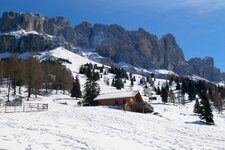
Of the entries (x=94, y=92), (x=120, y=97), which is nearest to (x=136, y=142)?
(x=120, y=97)

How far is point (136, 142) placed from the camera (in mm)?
22141

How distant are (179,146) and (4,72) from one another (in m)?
77.0

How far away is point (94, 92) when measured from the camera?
81375 millimetres

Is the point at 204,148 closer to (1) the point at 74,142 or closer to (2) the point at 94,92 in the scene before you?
(1) the point at 74,142

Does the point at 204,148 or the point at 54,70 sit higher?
the point at 54,70

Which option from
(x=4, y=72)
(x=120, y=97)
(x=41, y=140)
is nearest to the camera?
(x=41, y=140)

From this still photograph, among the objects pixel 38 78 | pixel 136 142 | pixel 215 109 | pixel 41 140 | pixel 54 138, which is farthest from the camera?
pixel 215 109

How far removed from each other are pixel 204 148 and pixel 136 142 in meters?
4.79

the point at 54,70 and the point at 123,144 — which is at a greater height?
the point at 54,70

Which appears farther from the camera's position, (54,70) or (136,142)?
(54,70)

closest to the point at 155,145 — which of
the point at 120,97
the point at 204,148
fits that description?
the point at 204,148

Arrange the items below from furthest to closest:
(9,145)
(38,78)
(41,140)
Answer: (38,78) < (41,140) < (9,145)

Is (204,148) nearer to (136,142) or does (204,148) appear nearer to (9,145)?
(136,142)

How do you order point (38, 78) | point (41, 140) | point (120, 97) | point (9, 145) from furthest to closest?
1. point (38, 78)
2. point (120, 97)
3. point (41, 140)
4. point (9, 145)
